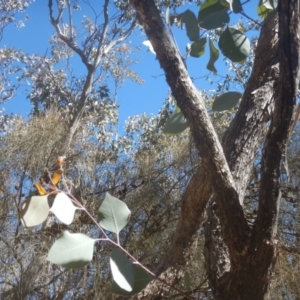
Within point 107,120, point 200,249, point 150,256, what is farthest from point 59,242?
point 107,120

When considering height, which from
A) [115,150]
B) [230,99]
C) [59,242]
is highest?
[115,150]

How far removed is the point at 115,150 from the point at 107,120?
1579 mm

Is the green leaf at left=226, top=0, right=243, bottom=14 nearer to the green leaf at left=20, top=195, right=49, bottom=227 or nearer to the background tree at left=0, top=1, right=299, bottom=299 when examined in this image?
the background tree at left=0, top=1, right=299, bottom=299

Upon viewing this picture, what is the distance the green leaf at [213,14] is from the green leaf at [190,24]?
1 cm

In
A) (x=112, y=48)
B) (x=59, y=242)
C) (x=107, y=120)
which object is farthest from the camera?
(x=112, y=48)

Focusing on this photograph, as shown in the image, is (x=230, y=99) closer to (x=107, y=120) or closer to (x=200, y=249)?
(x=200, y=249)

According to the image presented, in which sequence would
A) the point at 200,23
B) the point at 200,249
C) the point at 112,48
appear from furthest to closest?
the point at 112,48
the point at 200,249
the point at 200,23

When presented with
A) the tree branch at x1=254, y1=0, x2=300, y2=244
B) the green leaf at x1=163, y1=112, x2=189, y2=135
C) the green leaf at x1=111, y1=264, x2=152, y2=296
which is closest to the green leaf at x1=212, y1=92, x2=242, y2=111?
the green leaf at x1=163, y1=112, x2=189, y2=135

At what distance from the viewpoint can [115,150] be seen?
3.39 meters

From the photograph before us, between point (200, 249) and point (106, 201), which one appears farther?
point (200, 249)

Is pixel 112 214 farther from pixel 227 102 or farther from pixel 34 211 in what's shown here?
pixel 227 102

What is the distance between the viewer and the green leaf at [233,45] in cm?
82

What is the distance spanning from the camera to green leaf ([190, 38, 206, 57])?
0.86 m

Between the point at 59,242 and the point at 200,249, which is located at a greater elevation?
the point at 200,249
